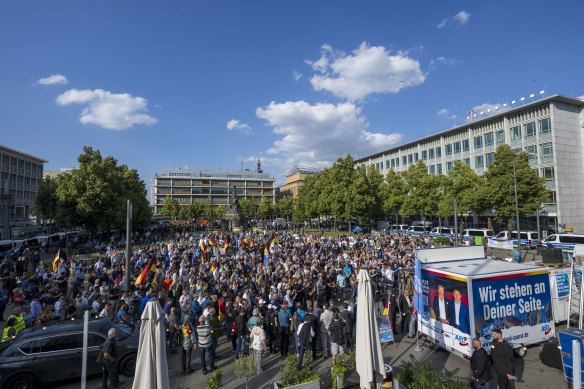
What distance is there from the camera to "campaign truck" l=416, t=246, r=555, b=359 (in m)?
8.01

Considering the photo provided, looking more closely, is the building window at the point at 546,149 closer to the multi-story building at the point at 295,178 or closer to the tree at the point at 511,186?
the tree at the point at 511,186

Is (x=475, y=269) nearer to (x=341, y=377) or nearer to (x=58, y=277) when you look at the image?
(x=341, y=377)

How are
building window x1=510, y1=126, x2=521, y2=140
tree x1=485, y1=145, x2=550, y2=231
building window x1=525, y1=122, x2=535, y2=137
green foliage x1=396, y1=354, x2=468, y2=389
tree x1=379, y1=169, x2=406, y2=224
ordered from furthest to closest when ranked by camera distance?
tree x1=379, y1=169, x2=406, y2=224 < building window x1=510, y1=126, x2=521, y2=140 < building window x1=525, y1=122, x2=535, y2=137 < tree x1=485, y1=145, x2=550, y2=231 < green foliage x1=396, y1=354, x2=468, y2=389

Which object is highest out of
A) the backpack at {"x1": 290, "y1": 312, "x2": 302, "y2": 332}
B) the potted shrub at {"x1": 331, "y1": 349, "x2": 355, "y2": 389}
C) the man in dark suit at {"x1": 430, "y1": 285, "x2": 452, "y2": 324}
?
the man in dark suit at {"x1": 430, "y1": 285, "x2": 452, "y2": 324}

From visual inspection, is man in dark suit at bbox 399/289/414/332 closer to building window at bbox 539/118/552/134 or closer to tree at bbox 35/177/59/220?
building window at bbox 539/118/552/134

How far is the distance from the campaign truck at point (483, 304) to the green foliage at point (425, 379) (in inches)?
72.3

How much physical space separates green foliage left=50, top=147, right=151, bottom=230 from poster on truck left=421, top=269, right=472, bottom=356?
34648mm

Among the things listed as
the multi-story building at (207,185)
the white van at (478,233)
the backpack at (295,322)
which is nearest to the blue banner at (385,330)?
the backpack at (295,322)

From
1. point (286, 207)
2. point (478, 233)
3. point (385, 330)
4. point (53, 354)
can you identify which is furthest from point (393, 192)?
point (53, 354)

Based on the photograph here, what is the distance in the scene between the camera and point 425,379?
609 cm

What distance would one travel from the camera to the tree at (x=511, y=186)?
101 feet

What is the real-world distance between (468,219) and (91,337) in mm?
54239

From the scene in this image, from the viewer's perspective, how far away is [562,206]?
125 ft

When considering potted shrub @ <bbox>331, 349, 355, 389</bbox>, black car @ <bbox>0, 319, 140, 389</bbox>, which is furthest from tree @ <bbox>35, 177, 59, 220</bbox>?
potted shrub @ <bbox>331, 349, 355, 389</bbox>
